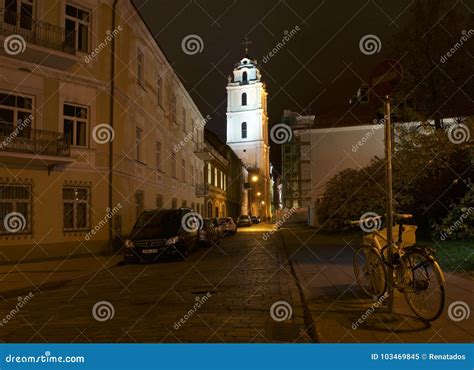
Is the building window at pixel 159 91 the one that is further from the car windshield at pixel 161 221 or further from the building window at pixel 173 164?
the car windshield at pixel 161 221

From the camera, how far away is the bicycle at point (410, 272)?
583cm

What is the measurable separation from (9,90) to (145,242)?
7.57 m

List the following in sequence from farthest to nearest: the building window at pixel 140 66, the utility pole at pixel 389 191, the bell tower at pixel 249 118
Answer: the bell tower at pixel 249 118
the building window at pixel 140 66
the utility pole at pixel 389 191

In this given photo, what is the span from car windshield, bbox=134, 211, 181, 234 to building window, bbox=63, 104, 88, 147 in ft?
15.0

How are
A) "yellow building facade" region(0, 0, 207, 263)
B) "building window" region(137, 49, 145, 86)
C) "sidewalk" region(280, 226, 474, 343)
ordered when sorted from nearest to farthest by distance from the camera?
"sidewalk" region(280, 226, 474, 343)
"yellow building facade" region(0, 0, 207, 263)
"building window" region(137, 49, 145, 86)

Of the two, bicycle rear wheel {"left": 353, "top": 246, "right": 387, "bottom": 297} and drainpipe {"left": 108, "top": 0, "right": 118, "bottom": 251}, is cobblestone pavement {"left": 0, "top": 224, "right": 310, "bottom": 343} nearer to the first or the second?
bicycle rear wheel {"left": 353, "top": 246, "right": 387, "bottom": 297}

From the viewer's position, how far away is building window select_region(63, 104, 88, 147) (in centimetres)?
1852

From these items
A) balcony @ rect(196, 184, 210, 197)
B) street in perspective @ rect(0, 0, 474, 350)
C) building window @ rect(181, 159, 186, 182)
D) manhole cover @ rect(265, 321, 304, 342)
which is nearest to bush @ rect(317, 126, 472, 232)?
street in perspective @ rect(0, 0, 474, 350)

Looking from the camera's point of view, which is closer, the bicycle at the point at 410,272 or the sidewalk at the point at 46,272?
the bicycle at the point at 410,272

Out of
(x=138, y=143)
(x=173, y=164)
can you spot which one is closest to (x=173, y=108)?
(x=173, y=164)

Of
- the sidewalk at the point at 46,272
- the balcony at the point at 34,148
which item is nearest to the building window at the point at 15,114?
the balcony at the point at 34,148

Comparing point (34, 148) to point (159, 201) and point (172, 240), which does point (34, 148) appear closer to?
point (172, 240)

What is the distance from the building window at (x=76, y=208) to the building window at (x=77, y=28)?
605 centimetres

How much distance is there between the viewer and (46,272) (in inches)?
527
